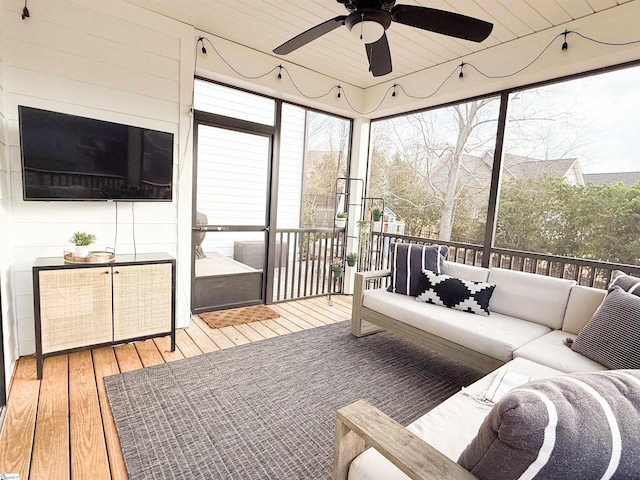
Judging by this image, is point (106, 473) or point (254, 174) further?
point (254, 174)

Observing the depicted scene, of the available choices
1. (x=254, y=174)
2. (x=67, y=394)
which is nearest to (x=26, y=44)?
(x=254, y=174)

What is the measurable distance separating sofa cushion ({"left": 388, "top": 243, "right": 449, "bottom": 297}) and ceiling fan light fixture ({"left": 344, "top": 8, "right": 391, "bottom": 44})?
6.43ft

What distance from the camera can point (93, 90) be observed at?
109 inches

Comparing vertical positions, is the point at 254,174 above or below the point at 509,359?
above

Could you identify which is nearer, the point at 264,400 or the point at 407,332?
the point at 264,400

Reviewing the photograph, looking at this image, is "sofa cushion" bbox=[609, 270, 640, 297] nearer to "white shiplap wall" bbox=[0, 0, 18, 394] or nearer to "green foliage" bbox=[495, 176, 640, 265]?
"green foliage" bbox=[495, 176, 640, 265]

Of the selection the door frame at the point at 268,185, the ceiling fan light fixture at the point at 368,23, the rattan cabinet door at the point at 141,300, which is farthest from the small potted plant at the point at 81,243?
the ceiling fan light fixture at the point at 368,23

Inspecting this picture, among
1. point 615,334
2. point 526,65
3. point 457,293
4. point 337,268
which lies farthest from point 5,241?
point 526,65

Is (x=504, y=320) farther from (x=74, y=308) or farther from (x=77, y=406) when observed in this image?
(x=74, y=308)

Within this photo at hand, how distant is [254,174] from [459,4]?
99.9 inches

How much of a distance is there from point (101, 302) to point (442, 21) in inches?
→ 117

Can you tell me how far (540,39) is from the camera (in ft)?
9.72

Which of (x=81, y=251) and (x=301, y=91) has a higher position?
(x=301, y=91)

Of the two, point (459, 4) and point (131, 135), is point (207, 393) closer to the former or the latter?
point (131, 135)
